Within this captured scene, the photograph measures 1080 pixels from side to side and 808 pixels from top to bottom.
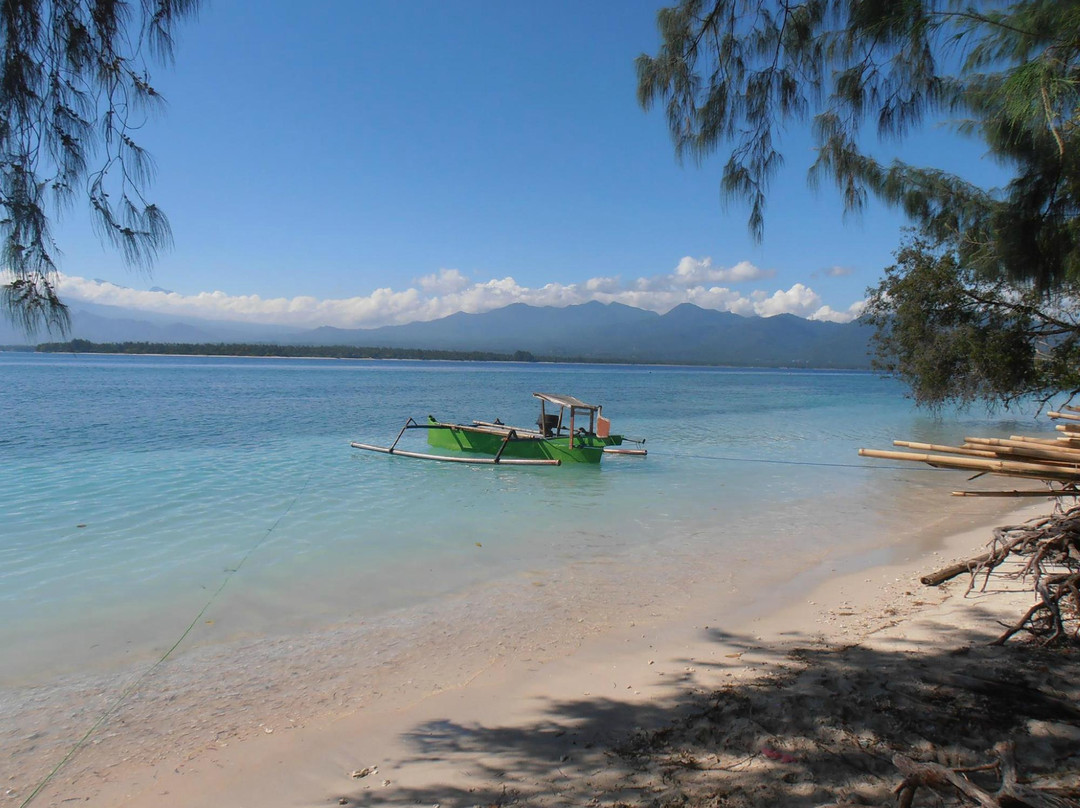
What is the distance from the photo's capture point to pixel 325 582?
23.9 ft

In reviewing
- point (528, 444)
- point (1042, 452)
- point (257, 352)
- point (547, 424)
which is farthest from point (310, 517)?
point (257, 352)

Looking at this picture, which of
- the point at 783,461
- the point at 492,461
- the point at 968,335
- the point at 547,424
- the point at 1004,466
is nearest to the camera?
the point at 1004,466

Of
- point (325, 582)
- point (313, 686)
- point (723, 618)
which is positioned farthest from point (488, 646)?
point (325, 582)

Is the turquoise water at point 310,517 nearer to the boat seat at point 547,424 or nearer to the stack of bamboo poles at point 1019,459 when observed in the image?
the boat seat at point 547,424

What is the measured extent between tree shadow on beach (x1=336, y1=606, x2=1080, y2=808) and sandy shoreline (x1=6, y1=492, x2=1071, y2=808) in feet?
0.07

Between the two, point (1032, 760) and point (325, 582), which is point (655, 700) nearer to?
point (1032, 760)

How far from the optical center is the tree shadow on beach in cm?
285

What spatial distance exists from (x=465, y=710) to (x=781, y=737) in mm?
2007

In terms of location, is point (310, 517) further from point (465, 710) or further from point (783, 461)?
point (783, 461)

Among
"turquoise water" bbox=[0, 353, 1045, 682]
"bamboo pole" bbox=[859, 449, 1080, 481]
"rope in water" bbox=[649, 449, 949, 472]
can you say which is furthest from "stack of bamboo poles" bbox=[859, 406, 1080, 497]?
"rope in water" bbox=[649, 449, 949, 472]

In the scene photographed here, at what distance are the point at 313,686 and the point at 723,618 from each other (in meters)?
3.53

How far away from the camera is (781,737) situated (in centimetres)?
322

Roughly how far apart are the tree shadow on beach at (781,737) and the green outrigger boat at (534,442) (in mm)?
10923

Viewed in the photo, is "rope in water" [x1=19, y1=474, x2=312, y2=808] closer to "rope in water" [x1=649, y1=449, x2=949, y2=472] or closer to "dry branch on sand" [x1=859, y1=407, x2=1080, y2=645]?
"dry branch on sand" [x1=859, y1=407, x2=1080, y2=645]
